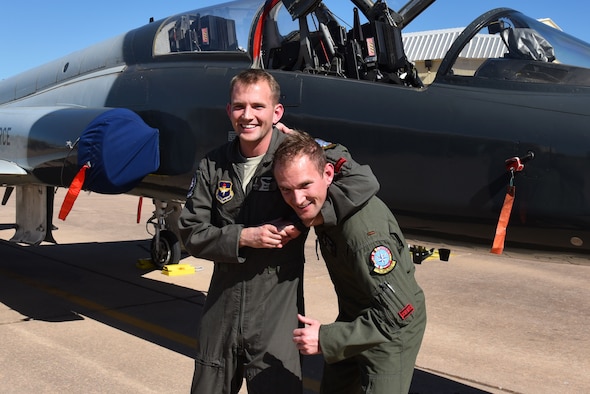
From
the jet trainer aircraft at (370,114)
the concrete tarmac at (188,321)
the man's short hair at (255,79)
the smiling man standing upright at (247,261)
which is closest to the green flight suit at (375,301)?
the smiling man standing upright at (247,261)

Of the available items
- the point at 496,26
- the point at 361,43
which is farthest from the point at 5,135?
the point at 496,26

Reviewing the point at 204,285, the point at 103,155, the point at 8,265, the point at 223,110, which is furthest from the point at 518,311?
the point at 8,265

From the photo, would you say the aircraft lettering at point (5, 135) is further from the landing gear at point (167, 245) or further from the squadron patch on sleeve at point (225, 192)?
the squadron patch on sleeve at point (225, 192)

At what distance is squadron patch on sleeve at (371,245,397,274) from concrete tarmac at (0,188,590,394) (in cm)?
121

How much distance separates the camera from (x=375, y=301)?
2.20 metres

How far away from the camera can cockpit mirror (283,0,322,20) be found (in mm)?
4121

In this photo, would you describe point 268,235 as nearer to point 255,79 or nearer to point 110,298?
point 255,79

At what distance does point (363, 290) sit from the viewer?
7.38 feet

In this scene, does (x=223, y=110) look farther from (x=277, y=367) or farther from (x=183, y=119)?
(x=277, y=367)

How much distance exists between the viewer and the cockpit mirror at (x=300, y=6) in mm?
4121

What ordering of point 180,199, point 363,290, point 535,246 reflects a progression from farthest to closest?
point 180,199, point 535,246, point 363,290

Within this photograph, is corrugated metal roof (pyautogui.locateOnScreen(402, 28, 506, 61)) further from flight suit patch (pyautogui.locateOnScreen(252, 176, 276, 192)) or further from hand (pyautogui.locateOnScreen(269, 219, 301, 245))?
hand (pyautogui.locateOnScreen(269, 219, 301, 245))

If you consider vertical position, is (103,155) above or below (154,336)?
above

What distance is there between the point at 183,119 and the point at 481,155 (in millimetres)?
2311
